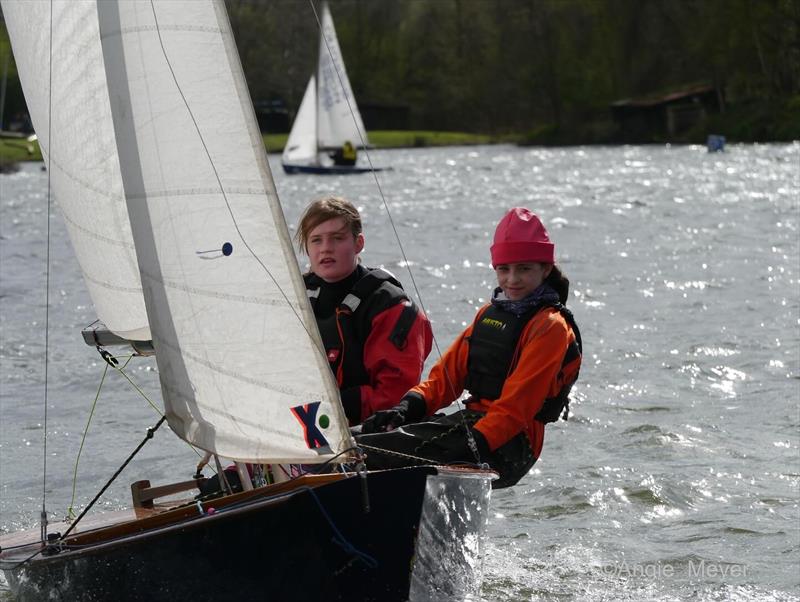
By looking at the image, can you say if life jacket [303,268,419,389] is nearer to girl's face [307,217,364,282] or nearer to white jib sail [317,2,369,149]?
girl's face [307,217,364,282]

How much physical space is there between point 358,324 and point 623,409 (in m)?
4.20

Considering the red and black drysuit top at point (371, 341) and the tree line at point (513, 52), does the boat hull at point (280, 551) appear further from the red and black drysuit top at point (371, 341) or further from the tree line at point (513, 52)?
the tree line at point (513, 52)

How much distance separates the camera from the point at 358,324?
198 inches

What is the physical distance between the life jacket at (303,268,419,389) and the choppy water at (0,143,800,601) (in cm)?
106

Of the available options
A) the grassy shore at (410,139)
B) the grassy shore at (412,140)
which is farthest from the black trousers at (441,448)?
the grassy shore at (412,140)

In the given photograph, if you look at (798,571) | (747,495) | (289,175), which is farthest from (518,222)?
(289,175)

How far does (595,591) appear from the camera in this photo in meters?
5.22

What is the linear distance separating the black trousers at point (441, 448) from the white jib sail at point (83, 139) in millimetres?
943

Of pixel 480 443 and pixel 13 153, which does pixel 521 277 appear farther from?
pixel 13 153

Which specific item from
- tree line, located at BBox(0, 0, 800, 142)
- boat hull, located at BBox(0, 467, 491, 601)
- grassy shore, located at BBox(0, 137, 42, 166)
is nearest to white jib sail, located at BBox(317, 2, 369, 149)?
grassy shore, located at BBox(0, 137, 42, 166)

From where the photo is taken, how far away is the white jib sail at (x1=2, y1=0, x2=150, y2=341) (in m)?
4.34

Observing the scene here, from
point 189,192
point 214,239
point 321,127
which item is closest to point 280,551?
point 214,239

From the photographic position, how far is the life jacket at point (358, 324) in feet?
16.4

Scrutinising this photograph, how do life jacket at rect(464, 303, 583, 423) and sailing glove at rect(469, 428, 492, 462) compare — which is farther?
life jacket at rect(464, 303, 583, 423)
